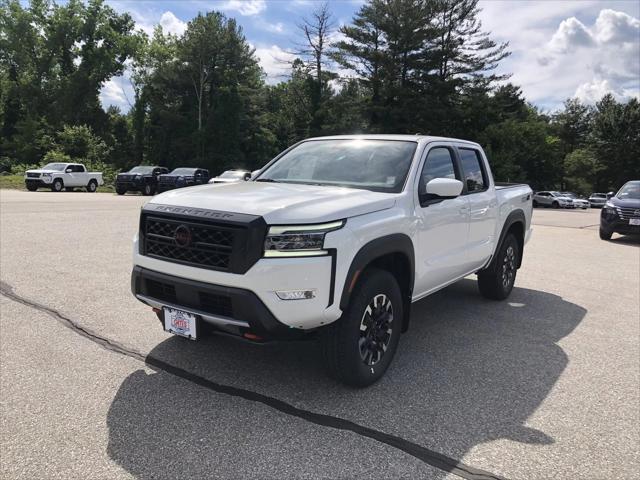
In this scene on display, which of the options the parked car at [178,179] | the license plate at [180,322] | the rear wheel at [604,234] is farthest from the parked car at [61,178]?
the license plate at [180,322]

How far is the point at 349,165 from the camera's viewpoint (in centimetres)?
429

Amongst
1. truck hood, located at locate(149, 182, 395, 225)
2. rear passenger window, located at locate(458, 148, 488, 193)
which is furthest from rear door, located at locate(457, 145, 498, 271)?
truck hood, located at locate(149, 182, 395, 225)

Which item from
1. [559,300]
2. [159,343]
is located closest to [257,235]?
[159,343]

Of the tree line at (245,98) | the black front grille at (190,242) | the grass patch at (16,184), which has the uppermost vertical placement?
the tree line at (245,98)

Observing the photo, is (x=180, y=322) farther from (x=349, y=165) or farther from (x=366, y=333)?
(x=349, y=165)

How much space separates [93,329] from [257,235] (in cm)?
250

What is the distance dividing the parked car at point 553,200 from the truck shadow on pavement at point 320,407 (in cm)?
4079

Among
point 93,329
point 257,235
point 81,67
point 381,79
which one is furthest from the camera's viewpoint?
point 81,67

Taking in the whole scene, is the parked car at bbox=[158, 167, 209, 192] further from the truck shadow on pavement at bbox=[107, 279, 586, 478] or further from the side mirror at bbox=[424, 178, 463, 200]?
the side mirror at bbox=[424, 178, 463, 200]

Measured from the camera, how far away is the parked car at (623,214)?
1292 centimetres

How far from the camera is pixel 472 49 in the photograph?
4091 centimetres

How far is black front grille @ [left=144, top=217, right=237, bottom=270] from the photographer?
3.11 m

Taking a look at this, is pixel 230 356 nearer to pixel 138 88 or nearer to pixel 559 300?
pixel 559 300

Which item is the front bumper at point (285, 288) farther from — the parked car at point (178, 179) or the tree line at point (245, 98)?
the tree line at point (245, 98)
